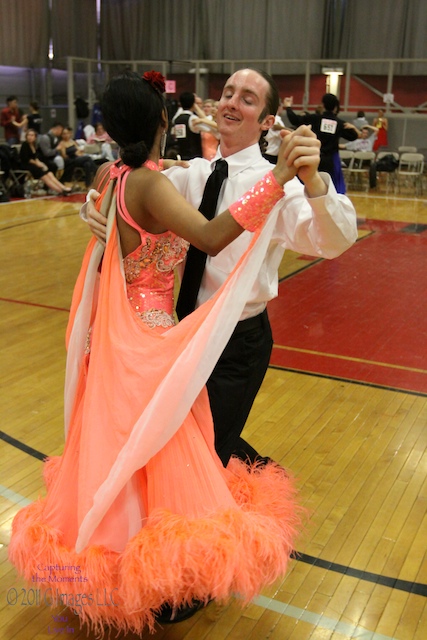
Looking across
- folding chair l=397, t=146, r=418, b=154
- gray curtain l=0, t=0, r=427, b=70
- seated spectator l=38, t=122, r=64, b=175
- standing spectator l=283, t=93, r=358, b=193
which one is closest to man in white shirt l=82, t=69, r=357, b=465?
standing spectator l=283, t=93, r=358, b=193

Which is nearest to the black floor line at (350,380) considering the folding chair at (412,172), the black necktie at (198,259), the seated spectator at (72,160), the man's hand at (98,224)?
the black necktie at (198,259)

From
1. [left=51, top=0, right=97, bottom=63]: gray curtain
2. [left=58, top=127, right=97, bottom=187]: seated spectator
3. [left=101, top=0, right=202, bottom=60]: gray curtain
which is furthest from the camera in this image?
[left=101, top=0, right=202, bottom=60]: gray curtain

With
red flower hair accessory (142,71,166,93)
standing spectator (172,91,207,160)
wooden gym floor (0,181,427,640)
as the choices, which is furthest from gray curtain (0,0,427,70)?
red flower hair accessory (142,71,166,93)

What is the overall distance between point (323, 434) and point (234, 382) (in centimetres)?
142

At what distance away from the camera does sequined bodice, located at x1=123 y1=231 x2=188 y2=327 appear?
6.28 ft

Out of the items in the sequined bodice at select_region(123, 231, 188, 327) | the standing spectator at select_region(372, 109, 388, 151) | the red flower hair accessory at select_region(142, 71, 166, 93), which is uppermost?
the red flower hair accessory at select_region(142, 71, 166, 93)

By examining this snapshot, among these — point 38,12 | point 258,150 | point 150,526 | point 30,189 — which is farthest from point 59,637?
point 38,12

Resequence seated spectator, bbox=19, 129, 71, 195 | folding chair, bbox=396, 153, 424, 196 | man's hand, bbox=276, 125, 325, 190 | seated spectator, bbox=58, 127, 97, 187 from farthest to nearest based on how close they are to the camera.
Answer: folding chair, bbox=396, 153, 424, 196
seated spectator, bbox=58, 127, 97, 187
seated spectator, bbox=19, 129, 71, 195
man's hand, bbox=276, 125, 325, 190

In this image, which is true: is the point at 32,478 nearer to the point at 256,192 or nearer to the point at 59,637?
the point at 59,637

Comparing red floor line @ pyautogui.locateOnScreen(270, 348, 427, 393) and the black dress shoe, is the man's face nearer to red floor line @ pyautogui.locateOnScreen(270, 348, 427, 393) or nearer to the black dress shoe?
the black dress shoe

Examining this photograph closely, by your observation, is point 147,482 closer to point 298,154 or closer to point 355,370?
point 298,154

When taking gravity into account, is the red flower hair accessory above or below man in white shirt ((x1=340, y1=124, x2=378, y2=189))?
above

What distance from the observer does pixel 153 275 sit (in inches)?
76.9

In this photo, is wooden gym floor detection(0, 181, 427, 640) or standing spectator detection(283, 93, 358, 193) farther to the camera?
standing spectator detection(283, 93, 358, 193)
